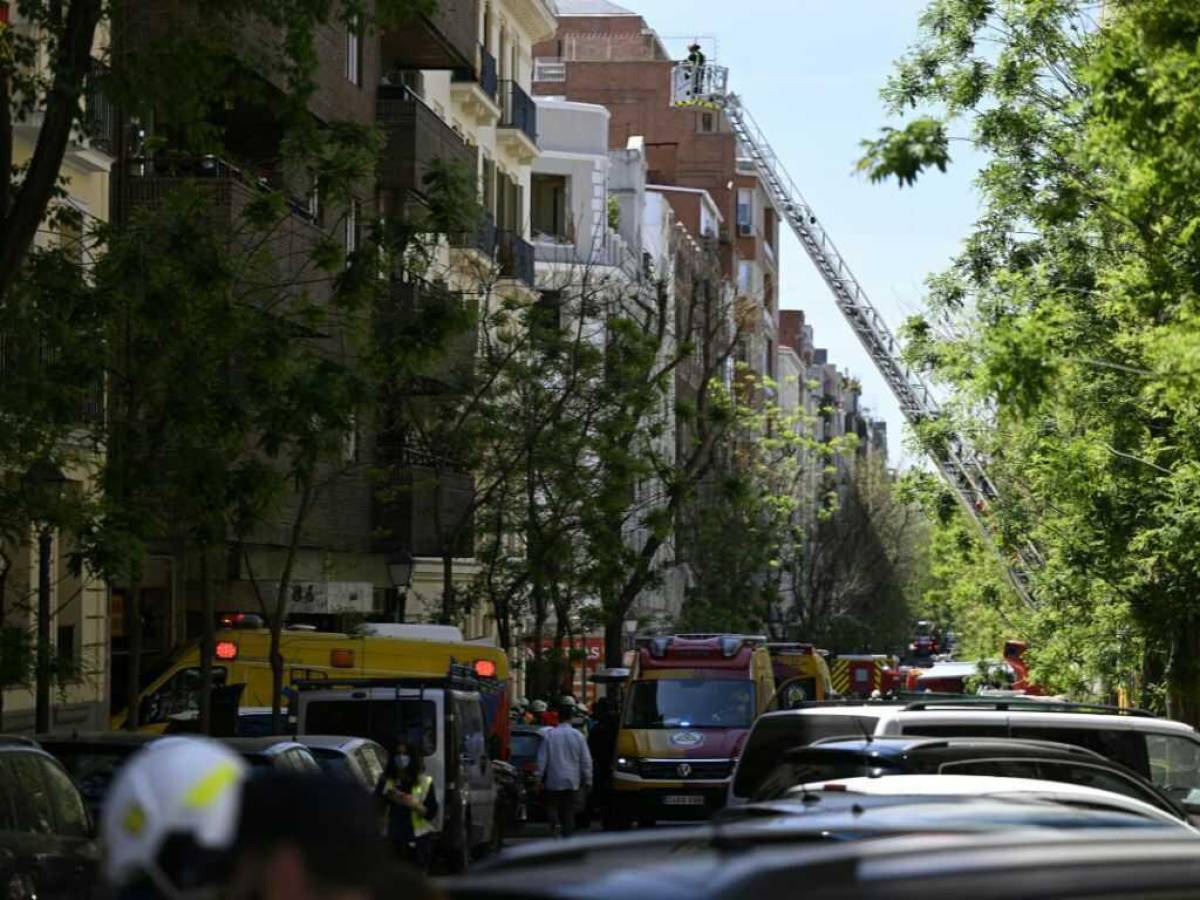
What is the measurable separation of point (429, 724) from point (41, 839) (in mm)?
11654

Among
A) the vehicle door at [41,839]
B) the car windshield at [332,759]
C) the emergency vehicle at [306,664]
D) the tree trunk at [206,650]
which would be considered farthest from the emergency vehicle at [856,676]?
the vehicle door at [41,839]

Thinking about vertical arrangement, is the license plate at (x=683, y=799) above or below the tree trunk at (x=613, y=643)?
below

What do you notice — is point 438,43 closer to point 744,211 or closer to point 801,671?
point 801,671

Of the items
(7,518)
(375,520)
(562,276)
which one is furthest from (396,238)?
(562,276)

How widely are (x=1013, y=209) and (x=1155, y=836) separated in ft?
82.1

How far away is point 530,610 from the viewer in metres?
54.6

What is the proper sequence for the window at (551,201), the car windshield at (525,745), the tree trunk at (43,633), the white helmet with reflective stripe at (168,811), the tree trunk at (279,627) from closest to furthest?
the white helmet with reflective stripe at (168,811)
the tree trunk at (43,633)
the tree trunk at (279,627)
the car windshield at (525,745)
the window at (551,201)

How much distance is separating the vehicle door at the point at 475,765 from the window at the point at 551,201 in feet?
159

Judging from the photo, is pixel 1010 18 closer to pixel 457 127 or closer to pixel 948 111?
pixel 948 111

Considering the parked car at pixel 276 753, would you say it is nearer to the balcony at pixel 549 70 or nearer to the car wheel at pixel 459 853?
the car wheel at pixel 459 853

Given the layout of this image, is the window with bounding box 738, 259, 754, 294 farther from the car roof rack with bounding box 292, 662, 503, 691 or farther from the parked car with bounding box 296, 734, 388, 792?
the parked car with bounding box 296, 734, 388, 792

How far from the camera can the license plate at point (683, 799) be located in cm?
3516

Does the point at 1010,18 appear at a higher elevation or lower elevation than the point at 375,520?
higher

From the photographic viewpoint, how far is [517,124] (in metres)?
58.9
